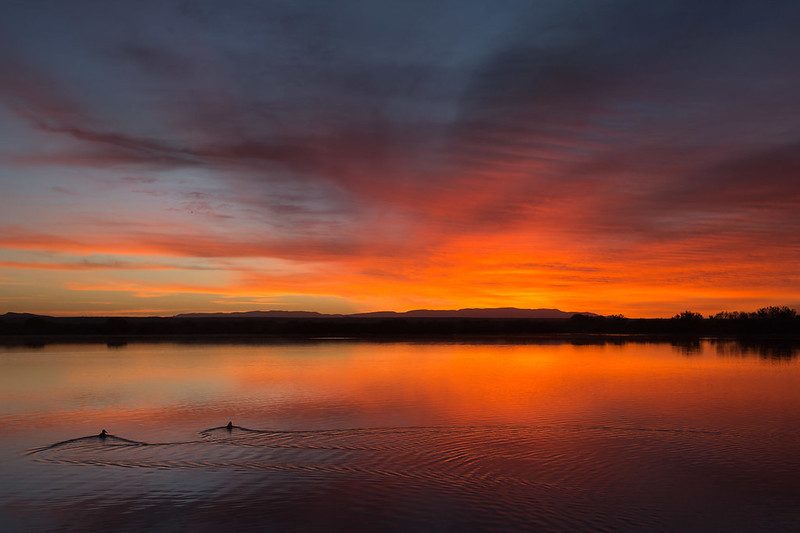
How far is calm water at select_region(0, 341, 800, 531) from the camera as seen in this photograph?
11.4 m

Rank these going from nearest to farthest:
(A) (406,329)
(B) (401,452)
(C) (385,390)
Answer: (B) (401,452) < (C) (385,390) < (A) (406,329)

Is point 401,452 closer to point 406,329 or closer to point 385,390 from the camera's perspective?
point 385,390

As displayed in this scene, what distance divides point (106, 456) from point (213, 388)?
461 inches

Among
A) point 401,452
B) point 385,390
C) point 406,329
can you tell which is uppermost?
point 406,329

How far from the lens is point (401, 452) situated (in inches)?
608

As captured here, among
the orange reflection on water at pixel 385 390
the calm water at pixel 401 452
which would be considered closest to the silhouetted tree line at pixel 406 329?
the orange reflection on water at pixel 385 390

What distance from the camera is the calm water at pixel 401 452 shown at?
11398mm

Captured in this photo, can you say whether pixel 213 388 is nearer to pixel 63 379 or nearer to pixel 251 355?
pixel 63 379

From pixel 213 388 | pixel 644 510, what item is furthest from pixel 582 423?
pixel 213 388

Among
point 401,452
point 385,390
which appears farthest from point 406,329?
point 401,452

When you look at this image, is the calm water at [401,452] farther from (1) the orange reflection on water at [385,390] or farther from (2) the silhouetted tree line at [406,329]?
(2) the silhouetted tree line at [406,329]

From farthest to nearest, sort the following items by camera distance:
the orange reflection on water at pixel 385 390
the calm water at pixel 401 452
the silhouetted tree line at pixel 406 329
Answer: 1. the silhouetted tree line at pixel 406 329
2. the orange reflection on water at pixel 385 390
3. the calm water at pixel 401 452

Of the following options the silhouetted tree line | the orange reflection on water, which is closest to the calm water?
the orange reflection on water

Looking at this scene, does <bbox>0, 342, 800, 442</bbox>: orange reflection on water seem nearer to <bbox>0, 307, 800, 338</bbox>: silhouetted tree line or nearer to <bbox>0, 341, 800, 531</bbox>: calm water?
<bbox>0, 341, 800, 531</bbox>: calm water
